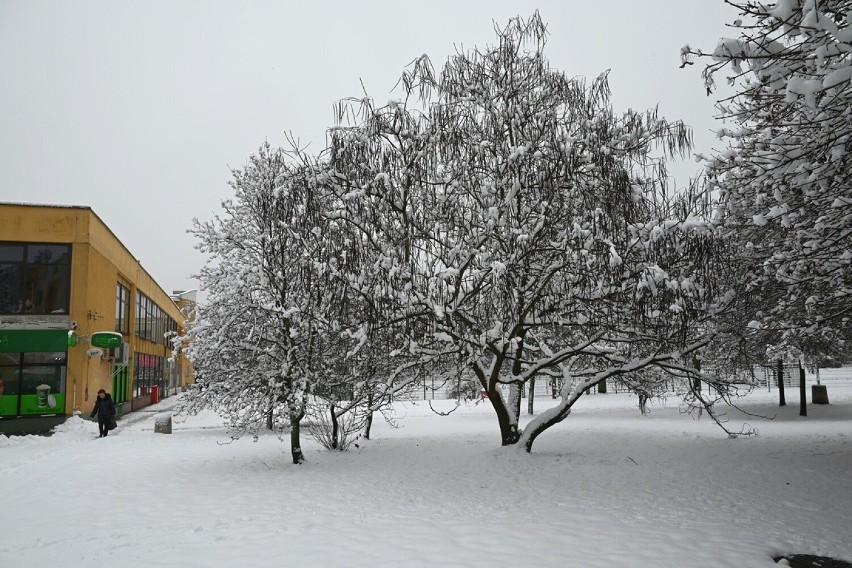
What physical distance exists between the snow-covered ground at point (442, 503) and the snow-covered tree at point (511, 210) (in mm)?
2258

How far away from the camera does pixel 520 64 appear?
36.0 ft

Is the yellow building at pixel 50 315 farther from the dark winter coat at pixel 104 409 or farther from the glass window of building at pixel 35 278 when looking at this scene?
the dark winter coat at pixel 104 409

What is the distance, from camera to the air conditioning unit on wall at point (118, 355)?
2513 cm

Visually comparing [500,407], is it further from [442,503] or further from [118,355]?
[118,355]

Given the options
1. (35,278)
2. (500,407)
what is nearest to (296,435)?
(500,407)

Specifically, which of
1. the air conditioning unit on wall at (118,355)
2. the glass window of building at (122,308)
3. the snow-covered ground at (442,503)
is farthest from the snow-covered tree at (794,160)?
the glass window of building at (122,308)

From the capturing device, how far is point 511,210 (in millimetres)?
10211

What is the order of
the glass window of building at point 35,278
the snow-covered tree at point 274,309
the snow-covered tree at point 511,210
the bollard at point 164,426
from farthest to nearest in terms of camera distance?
1. the glass window of building at point 35,278
2. the bollard at point 164,426
3. the snow-covered tree at point 274,309
4. the snow-covered tree at point 511,210

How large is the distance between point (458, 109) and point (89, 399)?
19095 mm

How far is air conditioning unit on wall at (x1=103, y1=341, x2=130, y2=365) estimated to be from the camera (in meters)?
25.1

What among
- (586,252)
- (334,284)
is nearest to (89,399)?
(334,284)

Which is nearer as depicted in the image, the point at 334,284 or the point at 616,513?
the point at 616,513

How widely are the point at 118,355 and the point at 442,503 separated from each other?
22.7 m

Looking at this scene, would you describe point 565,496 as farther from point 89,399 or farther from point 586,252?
point 89,399
